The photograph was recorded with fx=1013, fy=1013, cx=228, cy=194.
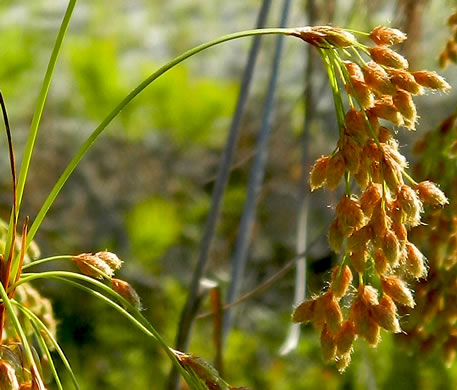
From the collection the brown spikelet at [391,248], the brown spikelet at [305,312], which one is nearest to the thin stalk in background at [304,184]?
the brown spikelet at [305,312]

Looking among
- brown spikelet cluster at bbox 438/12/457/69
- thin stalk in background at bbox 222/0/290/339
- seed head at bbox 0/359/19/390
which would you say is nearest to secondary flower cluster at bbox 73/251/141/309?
seed head at bbox 0/359/19/390

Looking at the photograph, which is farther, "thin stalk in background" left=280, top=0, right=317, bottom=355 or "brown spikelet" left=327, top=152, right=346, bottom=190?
"thin stalk in background" left=280, top=0, right=317, bottom=355

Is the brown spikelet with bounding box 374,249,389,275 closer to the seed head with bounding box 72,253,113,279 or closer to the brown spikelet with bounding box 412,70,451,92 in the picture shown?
the brown spikelet with bounding box 412,70,451,92

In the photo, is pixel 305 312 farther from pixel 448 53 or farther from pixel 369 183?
pixel 448 53

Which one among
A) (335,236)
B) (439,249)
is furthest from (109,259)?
(439,249)

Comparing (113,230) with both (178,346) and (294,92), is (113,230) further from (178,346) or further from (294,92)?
(178,346)

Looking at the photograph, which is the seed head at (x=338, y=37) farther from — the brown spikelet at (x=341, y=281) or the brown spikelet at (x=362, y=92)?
the brown spikelet at (x=341, y=281)
